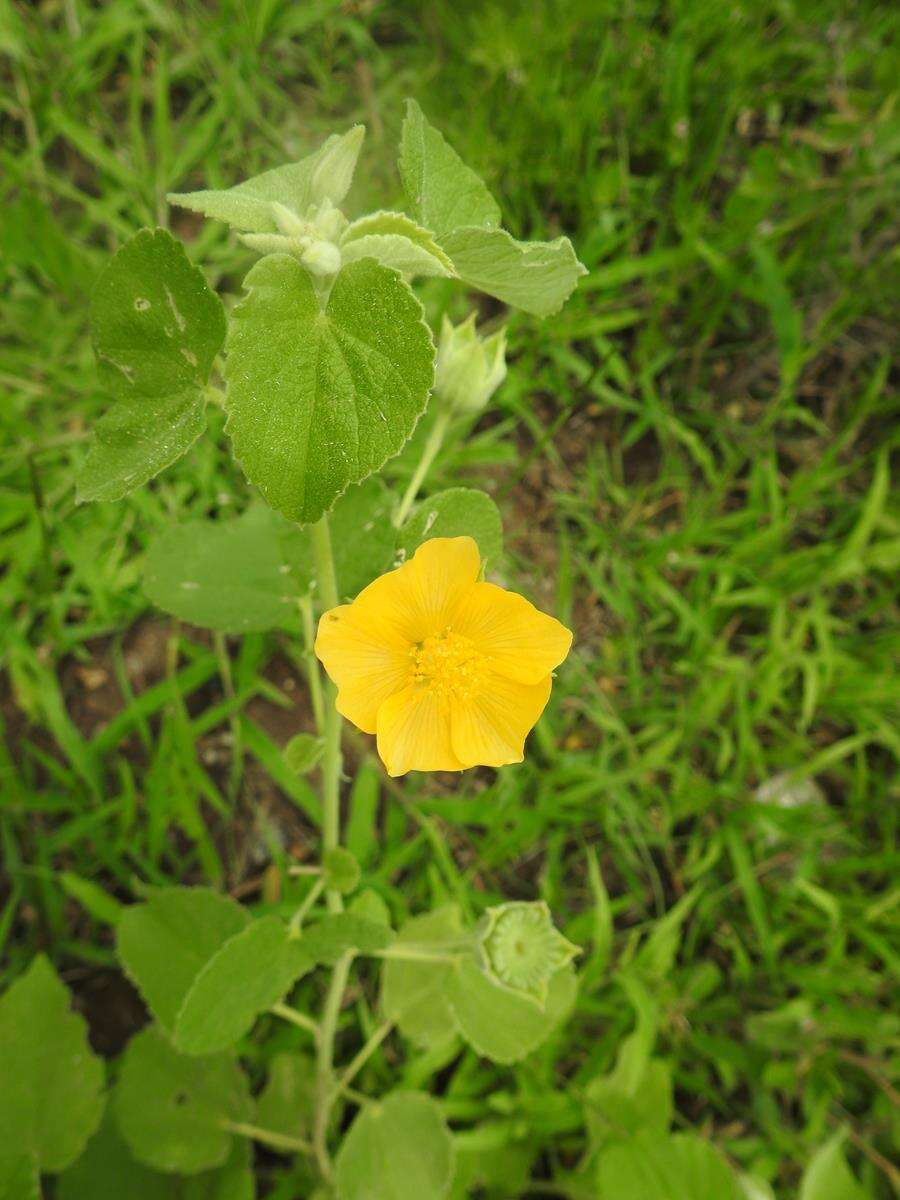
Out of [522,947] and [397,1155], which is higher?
[522,947]

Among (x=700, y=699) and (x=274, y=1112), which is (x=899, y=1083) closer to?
(x=700, y=699)

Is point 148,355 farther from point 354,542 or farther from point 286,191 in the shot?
point 354,542

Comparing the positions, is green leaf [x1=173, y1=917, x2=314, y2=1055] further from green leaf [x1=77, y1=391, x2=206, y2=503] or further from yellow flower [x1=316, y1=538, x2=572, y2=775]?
green leaf [x1=77, y1=391, x2=206, y2=503]

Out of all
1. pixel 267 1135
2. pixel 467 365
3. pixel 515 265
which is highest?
pixel 515 265

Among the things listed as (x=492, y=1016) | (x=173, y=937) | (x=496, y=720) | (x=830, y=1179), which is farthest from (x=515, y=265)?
(x=830, y=1179)

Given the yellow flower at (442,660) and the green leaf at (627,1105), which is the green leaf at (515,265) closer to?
the yellow flower at (442,660)

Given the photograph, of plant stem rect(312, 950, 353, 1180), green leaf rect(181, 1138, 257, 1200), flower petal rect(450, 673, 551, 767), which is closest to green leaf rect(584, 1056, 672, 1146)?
plant stem rect(312, 950, 353, 1180)

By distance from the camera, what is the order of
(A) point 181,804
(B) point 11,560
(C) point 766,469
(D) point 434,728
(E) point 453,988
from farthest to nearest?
(C) point 766,469
(B) point 11,560
(A) point 181,804
(E) point 453,988
(D) point 434,728

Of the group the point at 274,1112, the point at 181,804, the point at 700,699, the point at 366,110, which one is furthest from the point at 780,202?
the point at 274,1112
